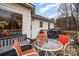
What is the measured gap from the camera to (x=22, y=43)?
3.99 metres

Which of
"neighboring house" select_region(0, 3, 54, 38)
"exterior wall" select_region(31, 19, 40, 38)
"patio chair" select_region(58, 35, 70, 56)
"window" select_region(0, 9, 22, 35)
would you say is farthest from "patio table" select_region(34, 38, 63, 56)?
"window" select_region(0, 9, 22, 35)

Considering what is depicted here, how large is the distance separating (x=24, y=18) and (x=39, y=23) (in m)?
0.38

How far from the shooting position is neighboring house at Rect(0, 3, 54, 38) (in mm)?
3910

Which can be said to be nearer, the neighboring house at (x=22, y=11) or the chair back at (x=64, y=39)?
the neighboring house at (x=22, y=11)

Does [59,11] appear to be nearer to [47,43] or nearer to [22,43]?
[47,43]

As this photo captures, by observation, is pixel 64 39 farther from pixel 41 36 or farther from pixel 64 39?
pixel 41 36

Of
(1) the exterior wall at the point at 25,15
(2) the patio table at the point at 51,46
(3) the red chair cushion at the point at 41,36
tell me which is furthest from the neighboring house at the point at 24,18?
(2) the patio table at the point at 51,46

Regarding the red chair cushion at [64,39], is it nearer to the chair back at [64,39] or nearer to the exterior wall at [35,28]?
the chair back at [64,39]

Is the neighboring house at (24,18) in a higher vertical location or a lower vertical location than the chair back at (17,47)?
higher

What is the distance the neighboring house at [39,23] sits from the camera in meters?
3.99

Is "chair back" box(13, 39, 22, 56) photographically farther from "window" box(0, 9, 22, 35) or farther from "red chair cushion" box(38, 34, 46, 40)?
"red chair cushion" box(38, 34, 46, 40)

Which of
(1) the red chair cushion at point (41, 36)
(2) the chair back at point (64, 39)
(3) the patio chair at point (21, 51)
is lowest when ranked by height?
(3) the patio chair at point (21, 51)

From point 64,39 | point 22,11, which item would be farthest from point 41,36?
point 22,11

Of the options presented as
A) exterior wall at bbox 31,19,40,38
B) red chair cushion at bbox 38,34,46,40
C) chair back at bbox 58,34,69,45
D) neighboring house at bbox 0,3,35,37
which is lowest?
chair back at bbox 58,34,69,45
